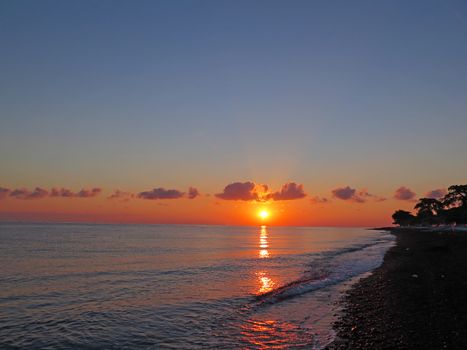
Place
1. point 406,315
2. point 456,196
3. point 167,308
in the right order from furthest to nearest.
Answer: point 456,196
point 167,308
point 406,315

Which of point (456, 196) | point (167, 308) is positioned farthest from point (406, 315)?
point (456, 196)

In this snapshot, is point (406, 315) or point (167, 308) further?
point (167, 308)

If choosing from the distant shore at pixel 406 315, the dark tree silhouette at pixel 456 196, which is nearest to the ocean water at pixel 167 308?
the distant shore at pixel 406 315

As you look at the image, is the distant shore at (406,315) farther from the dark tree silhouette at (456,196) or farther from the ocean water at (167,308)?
the dark tree silhouette at (456,196)

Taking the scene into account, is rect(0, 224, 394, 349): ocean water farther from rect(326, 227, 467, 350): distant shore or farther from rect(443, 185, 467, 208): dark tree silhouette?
rect(443, 185, 467, 208): dark tree silhouette

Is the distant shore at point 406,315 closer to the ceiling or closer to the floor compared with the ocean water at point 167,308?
closer to the ceiling

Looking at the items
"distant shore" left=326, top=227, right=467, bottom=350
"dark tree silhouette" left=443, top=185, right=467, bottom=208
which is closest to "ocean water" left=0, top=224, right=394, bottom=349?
"distant shore" left=326, top=227, right=467, bottom=350

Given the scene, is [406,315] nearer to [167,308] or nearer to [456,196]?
[167,308]

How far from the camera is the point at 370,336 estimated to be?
46.2 ft

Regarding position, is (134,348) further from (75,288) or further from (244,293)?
(75,288)

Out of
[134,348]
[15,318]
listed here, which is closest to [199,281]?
[15,318]

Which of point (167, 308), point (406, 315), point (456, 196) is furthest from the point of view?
point (456, 196)

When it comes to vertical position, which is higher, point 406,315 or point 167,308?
point 406,315

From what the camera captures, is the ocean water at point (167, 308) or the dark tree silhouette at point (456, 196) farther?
the dark tree silhouette at point (456, 196)
